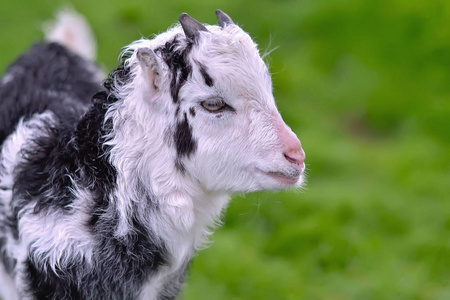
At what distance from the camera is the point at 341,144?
24.7ft

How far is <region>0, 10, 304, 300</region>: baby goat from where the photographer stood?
10.8ft

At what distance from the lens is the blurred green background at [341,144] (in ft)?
19.9

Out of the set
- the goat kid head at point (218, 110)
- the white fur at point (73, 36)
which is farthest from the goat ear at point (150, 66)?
the white fur at point (73, 36)

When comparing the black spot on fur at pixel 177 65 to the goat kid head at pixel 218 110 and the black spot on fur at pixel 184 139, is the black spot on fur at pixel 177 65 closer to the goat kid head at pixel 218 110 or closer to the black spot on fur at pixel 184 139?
the goat kid head at pixel 218 110

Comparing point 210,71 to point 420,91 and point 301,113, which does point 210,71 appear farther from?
point 420,91

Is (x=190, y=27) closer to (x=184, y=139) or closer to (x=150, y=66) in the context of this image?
(x=150, y=66)

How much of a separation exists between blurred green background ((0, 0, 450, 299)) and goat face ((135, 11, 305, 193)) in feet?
6.76

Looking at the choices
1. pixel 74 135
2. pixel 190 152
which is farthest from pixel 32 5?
pixel 190 152

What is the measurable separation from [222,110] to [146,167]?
0.46 metres

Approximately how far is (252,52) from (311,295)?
122 inches

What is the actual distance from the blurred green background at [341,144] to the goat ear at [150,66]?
2237mm

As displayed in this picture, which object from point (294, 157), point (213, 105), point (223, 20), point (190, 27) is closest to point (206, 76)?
point (213, 105)

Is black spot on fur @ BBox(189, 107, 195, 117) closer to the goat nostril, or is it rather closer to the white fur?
the goat nostril

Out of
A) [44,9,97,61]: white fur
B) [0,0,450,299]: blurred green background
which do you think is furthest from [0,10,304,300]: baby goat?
[44,9,97,61]: white fur
